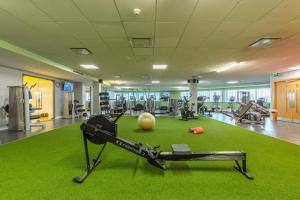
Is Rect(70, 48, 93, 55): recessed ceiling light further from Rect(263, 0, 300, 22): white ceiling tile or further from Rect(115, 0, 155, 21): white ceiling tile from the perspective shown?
Rect(263, 0, 300, 22): white ceiling tile

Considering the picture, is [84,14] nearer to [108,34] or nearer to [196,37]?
[108,34]

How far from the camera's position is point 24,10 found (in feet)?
9.18

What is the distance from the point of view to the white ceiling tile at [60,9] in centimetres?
→ 257

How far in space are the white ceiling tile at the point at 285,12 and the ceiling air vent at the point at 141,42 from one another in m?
2.44

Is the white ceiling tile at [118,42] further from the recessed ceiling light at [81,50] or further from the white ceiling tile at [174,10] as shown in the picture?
the white ceiling tile at [174,10]

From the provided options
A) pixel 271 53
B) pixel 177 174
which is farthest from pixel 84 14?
pixel 271 53

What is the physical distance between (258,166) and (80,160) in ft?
9.93

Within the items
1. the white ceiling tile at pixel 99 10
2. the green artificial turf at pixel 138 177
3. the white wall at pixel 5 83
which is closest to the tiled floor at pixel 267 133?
the white wall at pixel 5 83

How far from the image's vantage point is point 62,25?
336 centimetres

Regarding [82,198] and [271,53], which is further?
[271,53]

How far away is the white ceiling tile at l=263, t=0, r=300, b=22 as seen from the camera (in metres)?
2.58

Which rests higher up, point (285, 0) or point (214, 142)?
point (285, 0)

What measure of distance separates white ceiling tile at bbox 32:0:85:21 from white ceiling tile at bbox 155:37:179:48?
1.83m

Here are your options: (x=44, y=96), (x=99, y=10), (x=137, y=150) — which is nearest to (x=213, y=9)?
(x=99, y=10)
